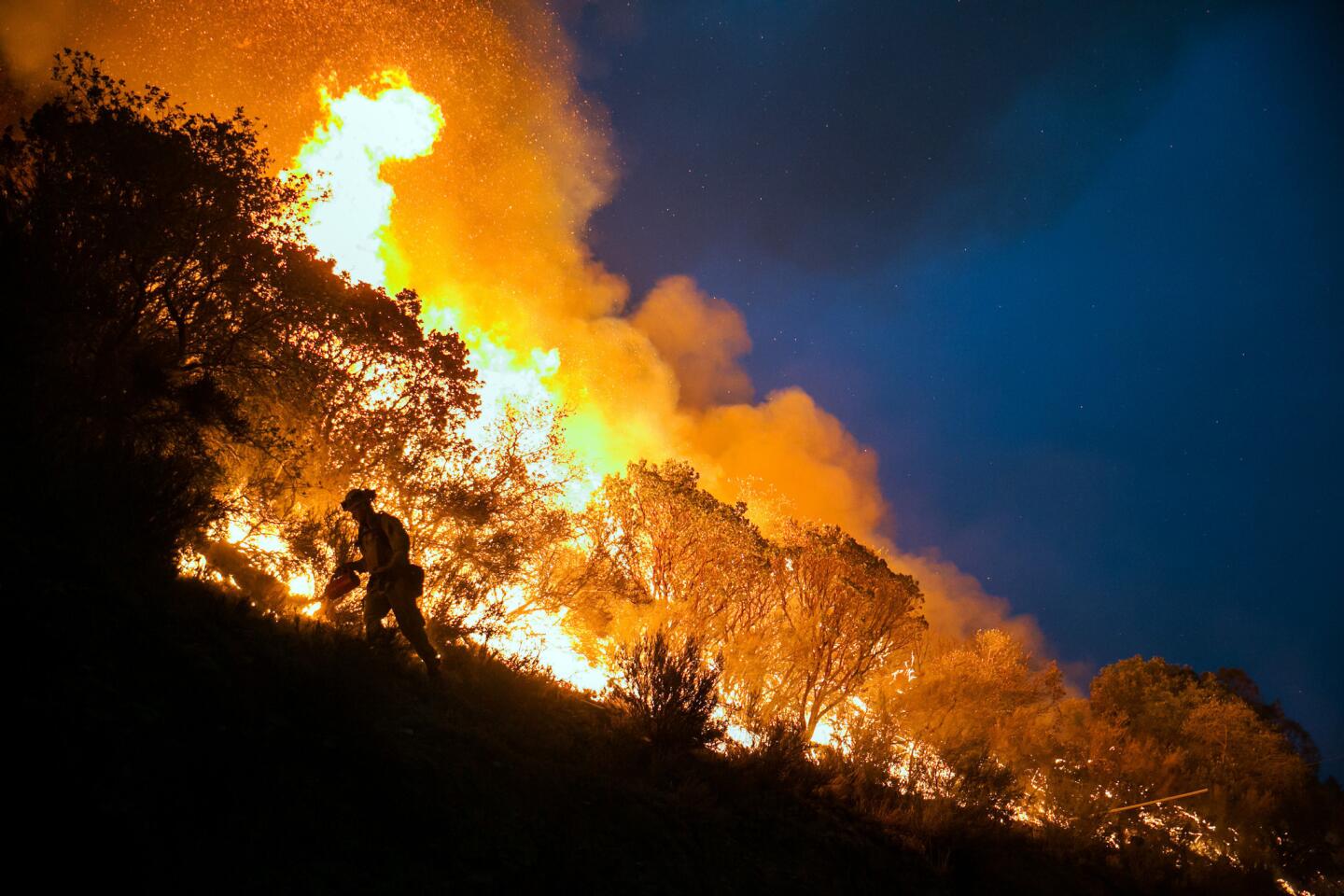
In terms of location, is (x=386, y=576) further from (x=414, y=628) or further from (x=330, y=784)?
(x=330, y=784)

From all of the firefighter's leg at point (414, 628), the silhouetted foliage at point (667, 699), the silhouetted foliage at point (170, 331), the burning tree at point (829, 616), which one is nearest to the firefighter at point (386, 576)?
the firefighter's leg at point (414, 628)

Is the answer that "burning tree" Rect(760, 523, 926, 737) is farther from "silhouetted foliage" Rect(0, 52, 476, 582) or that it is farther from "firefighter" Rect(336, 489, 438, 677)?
"firefighter" Rect(336, 489, 438, 677)

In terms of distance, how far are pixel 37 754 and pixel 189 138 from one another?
38.7 feet

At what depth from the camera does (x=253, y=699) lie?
4.36m

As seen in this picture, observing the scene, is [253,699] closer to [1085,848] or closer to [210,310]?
[210,310]

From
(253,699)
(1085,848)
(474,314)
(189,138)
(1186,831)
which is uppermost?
(474,314)

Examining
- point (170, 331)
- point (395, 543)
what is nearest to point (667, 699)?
point (395, 543)

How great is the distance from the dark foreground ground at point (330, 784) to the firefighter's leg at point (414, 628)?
0.23 m

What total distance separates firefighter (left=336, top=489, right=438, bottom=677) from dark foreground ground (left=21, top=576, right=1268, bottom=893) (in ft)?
1.28

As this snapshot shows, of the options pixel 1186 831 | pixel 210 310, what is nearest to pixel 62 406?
pixel 210 310

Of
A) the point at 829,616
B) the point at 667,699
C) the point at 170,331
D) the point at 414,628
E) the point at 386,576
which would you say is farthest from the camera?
the point at 829,616

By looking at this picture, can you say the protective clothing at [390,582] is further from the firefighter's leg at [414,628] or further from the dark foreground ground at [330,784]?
the dark foreground ground at [330,784]

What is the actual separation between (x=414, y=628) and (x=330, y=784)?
3.57 meters

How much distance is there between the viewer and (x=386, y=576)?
7695 mm
